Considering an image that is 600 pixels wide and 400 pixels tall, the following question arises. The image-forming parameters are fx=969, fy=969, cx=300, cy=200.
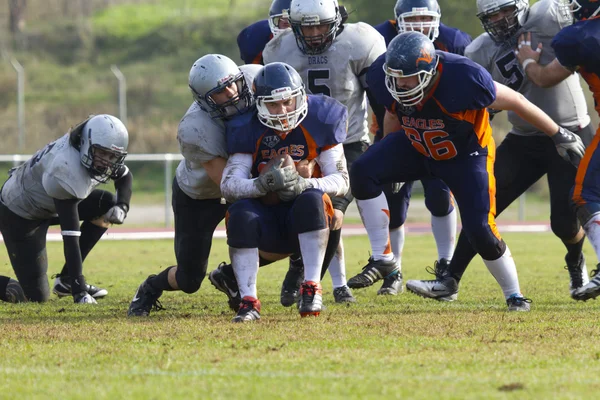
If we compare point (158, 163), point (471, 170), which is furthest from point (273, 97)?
point (158, 163)

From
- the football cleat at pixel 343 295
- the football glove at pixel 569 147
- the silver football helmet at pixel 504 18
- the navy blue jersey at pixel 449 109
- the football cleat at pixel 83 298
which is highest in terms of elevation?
the silver football helmet at pixel 504 18

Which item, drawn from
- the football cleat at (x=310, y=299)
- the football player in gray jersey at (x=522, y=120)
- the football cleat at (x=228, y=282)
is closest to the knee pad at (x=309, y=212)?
the football cleat at (x=310, y=299)

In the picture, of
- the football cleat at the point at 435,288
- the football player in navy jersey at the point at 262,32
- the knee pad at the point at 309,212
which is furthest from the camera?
the football player in navy jersey at the point at 262,32

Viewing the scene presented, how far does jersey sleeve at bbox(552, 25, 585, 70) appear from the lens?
5.42 meters

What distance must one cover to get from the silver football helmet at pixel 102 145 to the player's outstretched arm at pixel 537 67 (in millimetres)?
2630

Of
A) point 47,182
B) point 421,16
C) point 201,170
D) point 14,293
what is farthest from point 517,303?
point 14,293

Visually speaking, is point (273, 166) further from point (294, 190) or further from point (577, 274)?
point (577, 274)

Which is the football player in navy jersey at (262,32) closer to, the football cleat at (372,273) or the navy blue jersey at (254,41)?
the navy blue jersey at (254,41)

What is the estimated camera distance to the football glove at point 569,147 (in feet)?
18.2

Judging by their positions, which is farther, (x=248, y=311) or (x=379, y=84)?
(x=379, y=84)

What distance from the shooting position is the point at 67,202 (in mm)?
6422

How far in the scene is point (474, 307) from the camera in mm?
5961

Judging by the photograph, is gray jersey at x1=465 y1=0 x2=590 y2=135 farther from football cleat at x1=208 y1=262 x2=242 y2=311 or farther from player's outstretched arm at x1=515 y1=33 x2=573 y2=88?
football cleat at x1=208 y1=262 x2=242 y2=311

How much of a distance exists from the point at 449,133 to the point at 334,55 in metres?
1.35
